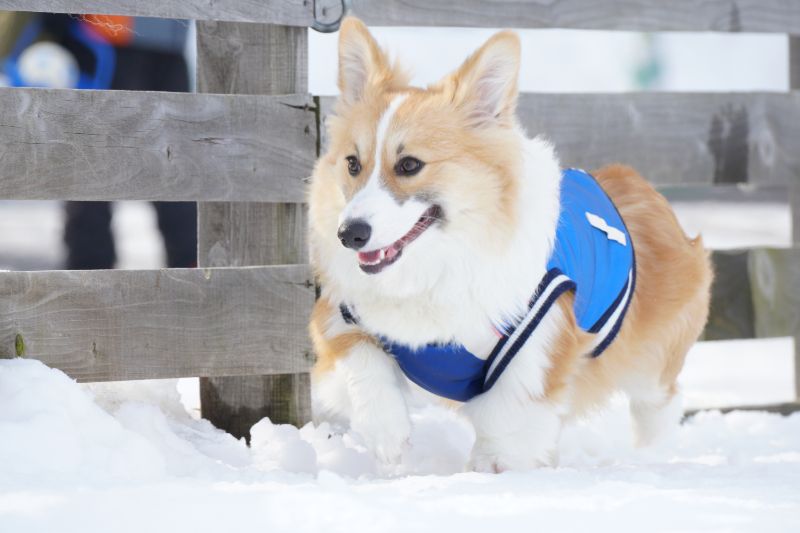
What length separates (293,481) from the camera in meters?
2.51

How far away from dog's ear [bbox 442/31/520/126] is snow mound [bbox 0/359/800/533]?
981mm

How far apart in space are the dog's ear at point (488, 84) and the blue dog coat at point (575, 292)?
35 cm

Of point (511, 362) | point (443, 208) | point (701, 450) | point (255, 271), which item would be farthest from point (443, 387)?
point (701, 450)

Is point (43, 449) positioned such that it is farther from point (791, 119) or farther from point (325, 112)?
point (791, 119)

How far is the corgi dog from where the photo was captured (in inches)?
106

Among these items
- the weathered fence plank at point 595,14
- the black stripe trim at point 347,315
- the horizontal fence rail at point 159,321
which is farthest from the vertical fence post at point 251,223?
the black stripe trim at point 347,315

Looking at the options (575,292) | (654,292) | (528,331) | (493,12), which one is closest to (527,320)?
(528,331)

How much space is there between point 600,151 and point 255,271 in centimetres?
143

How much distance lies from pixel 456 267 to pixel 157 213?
2.74 m

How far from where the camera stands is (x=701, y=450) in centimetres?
368

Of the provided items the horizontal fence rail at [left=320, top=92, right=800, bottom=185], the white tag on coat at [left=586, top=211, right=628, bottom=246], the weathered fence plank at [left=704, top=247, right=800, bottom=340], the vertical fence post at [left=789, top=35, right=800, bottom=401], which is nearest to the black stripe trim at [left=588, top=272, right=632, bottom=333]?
the white tag on coat at [left=586, top=211, right=628, bottom=246]

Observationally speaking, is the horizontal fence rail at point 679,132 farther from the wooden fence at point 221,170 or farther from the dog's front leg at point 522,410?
the dog's front leg at point 522,410

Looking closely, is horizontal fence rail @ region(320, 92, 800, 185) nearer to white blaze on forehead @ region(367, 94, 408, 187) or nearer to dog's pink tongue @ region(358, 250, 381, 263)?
white blaze on forehead @ region(367, 94, 408, 187)

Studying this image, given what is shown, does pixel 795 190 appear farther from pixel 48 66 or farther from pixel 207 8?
pixel 48 66
